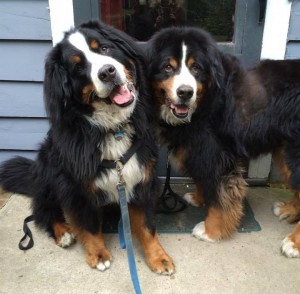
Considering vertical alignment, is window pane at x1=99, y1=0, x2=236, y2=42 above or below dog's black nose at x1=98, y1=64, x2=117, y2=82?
above

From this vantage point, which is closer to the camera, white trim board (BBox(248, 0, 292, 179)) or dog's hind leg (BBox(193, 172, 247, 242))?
dog's hind leg (BBox(193, 172, 247, 242))

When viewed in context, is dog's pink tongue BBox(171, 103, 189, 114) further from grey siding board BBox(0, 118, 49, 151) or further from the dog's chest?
grey siding board BBox(0, 118, 49, 151)

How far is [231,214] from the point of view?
7.32 feet

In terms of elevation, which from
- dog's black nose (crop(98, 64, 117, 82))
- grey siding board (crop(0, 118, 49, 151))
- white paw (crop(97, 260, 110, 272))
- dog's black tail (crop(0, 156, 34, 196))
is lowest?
white paw (crop(97, 260, 110, 272))

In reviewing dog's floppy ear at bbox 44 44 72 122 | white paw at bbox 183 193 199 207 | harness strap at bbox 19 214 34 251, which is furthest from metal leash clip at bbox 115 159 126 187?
white paw at bbox 183 193 199 207

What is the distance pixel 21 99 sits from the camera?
274cm

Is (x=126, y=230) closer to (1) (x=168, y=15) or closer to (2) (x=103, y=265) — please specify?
(2) (x=103, y=265)

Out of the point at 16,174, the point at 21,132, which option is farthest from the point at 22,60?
the point at 16,174

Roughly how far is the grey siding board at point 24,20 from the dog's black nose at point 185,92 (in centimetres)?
120

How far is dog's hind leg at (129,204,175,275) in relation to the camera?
1979mm

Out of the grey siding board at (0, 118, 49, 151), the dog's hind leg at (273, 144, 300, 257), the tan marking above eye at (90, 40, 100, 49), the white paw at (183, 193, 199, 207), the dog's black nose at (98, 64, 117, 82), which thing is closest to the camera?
the dog's black nose at (98, 64, 117, 82)

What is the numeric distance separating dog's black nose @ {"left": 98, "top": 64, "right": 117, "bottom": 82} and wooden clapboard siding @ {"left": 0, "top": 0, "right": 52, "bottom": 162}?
1.13m

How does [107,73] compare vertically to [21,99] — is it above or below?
above

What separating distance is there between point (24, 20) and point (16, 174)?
1116mm
